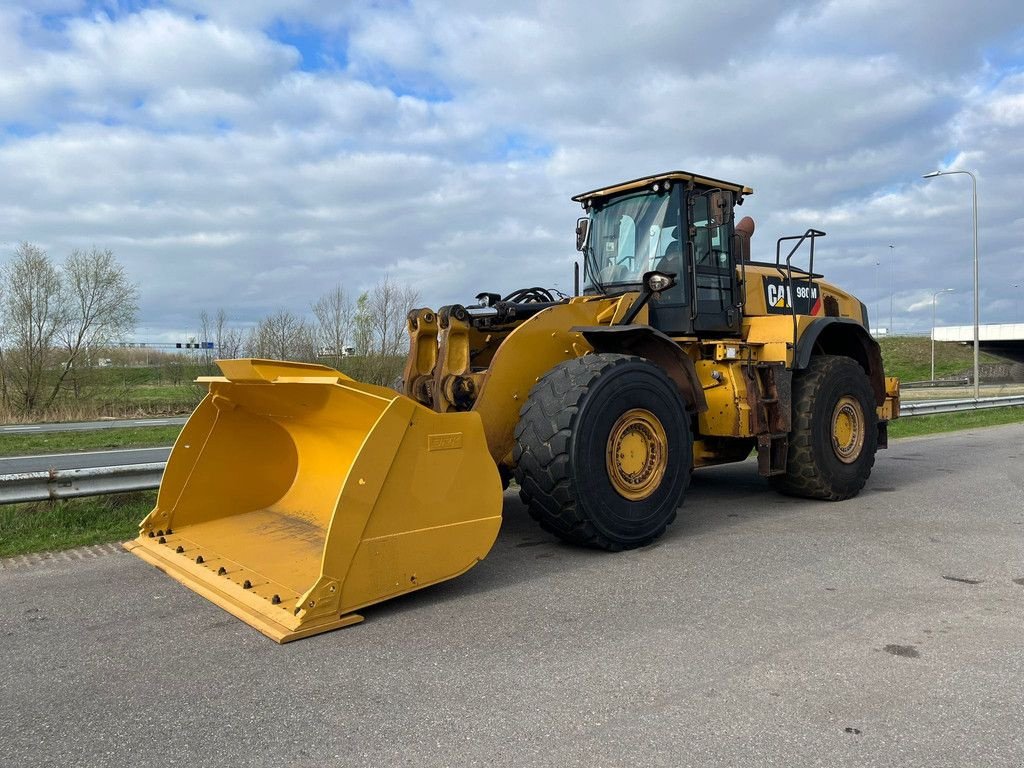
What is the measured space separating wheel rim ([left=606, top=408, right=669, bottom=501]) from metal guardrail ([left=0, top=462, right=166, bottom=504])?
3963mm

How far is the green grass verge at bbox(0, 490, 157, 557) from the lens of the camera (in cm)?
577

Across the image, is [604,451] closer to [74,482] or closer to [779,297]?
[779,297]

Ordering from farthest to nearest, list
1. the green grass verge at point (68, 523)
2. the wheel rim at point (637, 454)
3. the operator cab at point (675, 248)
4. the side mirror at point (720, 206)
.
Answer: the operator cab at point (675, 248) → the side mirror at point (720, 206) → the green grass verge at point (68, 523) → the wheel rim at point (637, 454)

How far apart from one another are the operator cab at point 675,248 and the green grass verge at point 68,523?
456 centimetres

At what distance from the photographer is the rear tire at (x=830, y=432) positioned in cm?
712

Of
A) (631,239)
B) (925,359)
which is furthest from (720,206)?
(925,359)

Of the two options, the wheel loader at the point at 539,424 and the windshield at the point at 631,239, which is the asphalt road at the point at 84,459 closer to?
the wheel loader at the point at 539,424

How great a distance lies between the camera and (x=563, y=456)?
4.91m

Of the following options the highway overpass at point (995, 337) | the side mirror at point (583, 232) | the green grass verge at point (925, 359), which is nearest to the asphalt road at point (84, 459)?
the side mirror at point (583, 232)

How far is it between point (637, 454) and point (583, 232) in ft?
8.75

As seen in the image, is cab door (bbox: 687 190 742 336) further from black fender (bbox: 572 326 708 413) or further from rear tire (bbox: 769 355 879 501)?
rear tire (bbox: 769 355 879 501)

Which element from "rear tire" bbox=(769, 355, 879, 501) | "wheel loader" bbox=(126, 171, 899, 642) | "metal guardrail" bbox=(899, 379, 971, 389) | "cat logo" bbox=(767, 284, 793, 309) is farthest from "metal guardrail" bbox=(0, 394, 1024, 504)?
"metal guardrail" bbox=(899, 379, 971, 389)

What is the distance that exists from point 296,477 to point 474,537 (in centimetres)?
183

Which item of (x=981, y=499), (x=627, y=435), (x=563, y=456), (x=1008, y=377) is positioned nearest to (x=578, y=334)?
(x=627, y=435)
